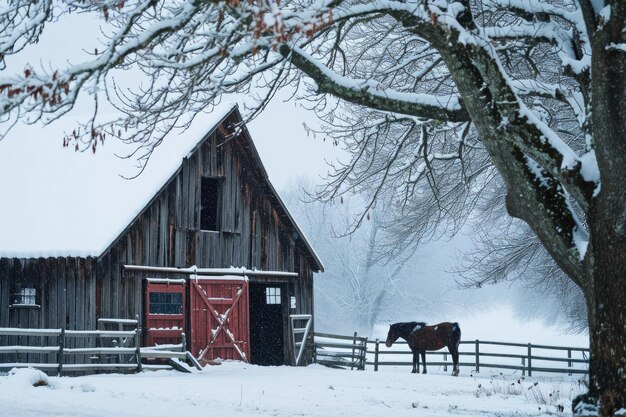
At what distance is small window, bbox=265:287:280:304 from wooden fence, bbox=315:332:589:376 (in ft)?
6.00

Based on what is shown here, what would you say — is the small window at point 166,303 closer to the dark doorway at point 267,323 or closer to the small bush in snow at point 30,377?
the dark doorway at point 267,323

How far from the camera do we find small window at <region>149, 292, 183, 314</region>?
819 inches

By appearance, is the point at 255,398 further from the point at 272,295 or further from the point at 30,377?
the point at 272,295

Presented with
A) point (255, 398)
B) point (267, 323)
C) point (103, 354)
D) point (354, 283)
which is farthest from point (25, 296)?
point (354, 283)

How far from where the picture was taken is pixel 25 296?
19734mm

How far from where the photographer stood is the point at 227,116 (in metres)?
22.4

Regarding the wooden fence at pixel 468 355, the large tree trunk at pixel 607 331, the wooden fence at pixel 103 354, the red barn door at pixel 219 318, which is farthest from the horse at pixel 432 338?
the large tree trunk at pixel 607 331

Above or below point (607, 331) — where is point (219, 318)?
below

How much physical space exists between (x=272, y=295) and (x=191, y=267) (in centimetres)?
387

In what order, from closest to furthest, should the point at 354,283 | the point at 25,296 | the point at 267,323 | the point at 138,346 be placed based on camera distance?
1. the point at 138,346
2. the point at 25,296
3. the point at 267,323
4. the point at 354,283

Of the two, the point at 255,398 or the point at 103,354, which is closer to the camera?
the point at 255,398

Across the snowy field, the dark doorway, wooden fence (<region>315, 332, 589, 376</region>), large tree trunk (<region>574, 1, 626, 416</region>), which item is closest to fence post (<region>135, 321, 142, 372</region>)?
the snowy field

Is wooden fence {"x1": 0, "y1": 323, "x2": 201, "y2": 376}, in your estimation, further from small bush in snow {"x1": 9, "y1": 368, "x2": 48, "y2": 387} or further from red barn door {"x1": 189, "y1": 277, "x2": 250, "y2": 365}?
small bush in snow {"x1": 9, "y1": 368, "x2": 48, "y2": 387}

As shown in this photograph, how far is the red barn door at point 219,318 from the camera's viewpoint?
70.5 ft
